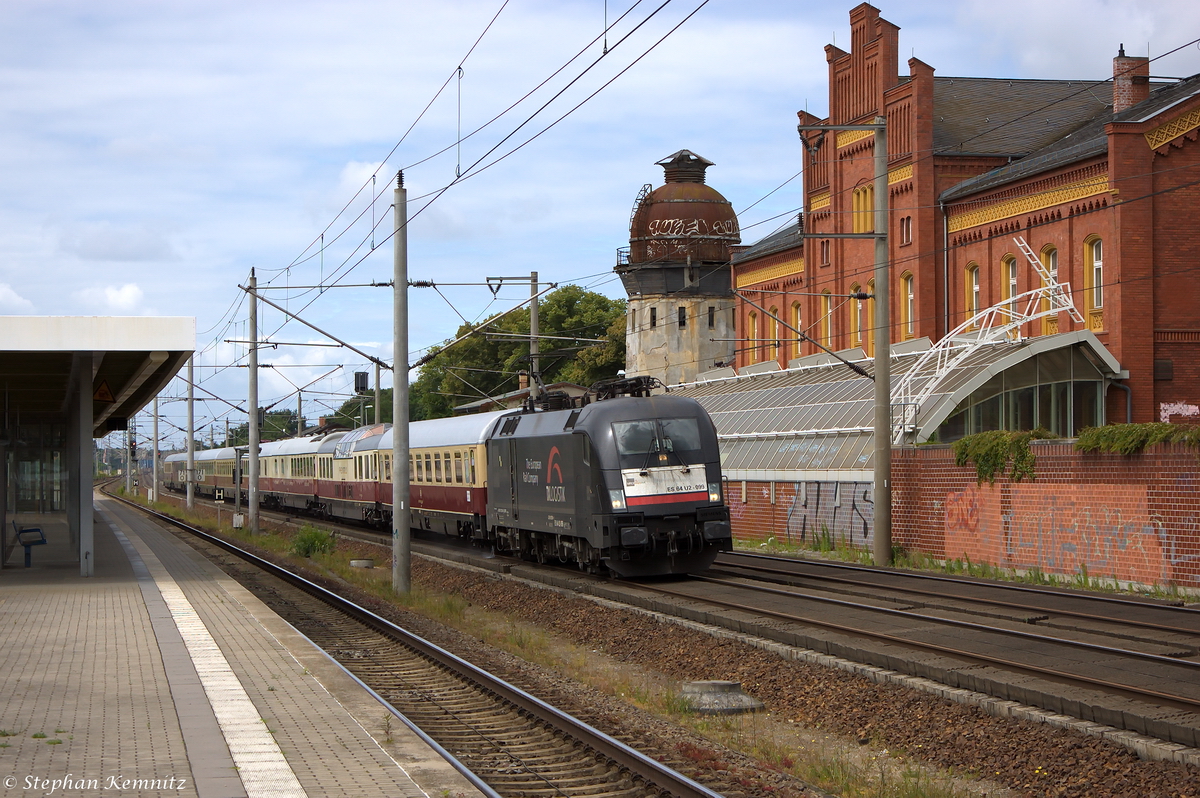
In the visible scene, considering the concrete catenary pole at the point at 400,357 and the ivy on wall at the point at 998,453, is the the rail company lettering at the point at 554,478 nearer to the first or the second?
the concrete catenary pole at the point at 400,357

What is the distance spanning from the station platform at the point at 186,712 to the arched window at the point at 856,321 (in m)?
30.2

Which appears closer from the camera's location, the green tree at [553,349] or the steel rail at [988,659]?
the steel rail at [988,659]

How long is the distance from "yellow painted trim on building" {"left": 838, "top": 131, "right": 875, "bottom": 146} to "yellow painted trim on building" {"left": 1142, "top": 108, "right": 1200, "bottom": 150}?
12187mm

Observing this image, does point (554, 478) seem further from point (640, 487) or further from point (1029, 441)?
point (1029, 441)

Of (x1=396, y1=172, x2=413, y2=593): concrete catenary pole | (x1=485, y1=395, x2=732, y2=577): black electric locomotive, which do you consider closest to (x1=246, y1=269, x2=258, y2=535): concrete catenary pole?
(x1=396, y1=172, x2=413, y2=593): concrete catenary pole

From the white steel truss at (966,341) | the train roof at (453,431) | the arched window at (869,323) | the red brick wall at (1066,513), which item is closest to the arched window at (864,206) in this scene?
the arched window at (869,323)

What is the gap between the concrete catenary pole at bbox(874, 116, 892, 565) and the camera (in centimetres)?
2308

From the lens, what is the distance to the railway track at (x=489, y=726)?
8297 mm

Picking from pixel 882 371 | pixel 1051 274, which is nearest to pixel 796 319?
pixel 1051 274

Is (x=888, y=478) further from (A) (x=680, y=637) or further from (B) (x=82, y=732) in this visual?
(B) (x=82, y=732)

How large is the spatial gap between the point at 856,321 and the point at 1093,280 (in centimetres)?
1273

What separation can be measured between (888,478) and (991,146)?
21940mm

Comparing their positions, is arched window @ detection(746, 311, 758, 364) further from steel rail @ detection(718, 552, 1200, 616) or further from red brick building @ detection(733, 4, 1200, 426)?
steel rail @ detection(718, 552, 1200, 616)

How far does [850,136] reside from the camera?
145 ft
